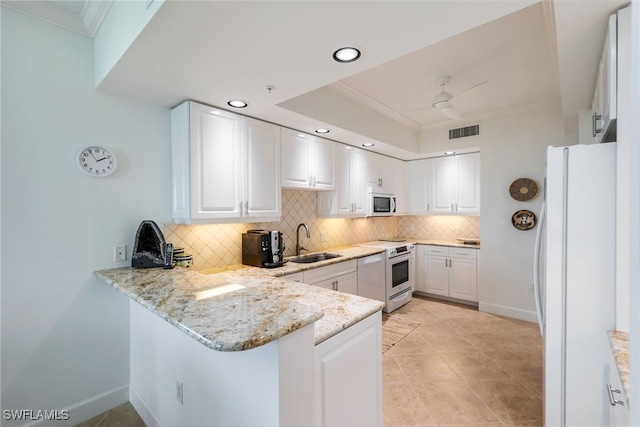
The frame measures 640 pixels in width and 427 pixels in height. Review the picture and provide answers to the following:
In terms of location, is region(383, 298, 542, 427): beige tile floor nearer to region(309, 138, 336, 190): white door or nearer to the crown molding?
region(309, 138, 336, 190): white door

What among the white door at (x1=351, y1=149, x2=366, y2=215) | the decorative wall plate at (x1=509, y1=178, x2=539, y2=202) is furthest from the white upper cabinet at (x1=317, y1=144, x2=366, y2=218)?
the decorative wall plate at (x1=509, y1=178, x2=539, y2=202)

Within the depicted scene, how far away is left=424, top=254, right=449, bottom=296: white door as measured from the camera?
4.49m

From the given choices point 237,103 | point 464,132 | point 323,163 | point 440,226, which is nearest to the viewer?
point 237,103

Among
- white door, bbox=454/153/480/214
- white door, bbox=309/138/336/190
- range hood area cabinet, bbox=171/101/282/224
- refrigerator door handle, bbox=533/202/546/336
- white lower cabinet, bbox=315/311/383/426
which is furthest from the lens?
white door, bbox=454/153/480/214

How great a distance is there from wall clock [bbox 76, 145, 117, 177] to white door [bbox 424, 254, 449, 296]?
426cm

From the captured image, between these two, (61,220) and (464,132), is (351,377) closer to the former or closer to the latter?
(61,220)

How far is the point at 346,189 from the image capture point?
3861mm

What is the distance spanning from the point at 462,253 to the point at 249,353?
3919 millimetres

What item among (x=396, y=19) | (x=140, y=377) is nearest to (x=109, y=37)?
(x=396, y=19)

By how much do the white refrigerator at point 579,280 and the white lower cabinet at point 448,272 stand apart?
2.80 meters

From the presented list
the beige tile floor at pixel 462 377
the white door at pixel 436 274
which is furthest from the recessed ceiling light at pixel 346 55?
the white door at pixel 436 274

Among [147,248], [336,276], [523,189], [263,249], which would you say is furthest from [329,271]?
[523,189]

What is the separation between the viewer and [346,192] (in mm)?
3861

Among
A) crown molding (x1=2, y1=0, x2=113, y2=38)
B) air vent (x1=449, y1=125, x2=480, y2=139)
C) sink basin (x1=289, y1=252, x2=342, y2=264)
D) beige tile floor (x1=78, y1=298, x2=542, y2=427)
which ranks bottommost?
beige tile floor (x1=78, y1=298, x2=542, y2=427)
